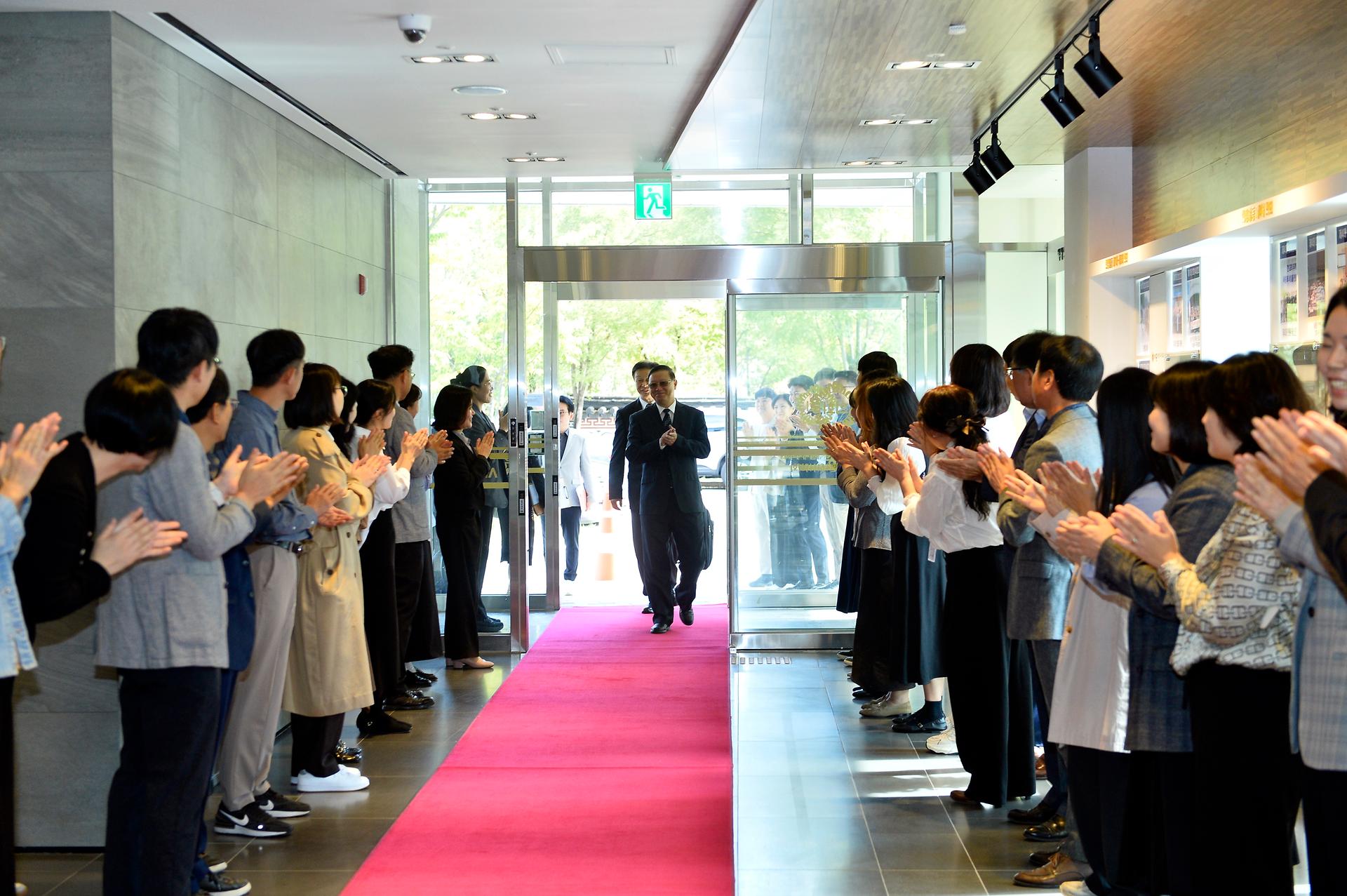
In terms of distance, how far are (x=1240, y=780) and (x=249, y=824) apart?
3325mm

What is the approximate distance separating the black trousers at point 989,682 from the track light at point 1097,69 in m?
1.88

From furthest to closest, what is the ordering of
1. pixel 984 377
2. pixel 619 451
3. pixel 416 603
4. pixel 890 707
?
1. pixel 619 451
2. pixel 416 603
3. pixel 890 707
4. pixel 984 377

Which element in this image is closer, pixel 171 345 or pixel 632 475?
pixel 171 345

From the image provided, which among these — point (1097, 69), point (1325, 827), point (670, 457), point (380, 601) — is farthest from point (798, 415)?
point (1325, 827)

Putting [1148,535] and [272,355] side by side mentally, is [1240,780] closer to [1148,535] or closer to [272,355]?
[1148,535]

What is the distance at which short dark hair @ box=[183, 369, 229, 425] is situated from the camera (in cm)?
378

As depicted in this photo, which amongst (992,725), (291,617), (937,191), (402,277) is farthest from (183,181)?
(937,191)

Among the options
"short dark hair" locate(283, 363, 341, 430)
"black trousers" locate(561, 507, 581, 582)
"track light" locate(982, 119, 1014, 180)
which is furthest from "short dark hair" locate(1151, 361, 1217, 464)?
"black trousers" locate(561, 507, 581, 582)

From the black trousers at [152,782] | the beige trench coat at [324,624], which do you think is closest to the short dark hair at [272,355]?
the beige trench coat at [324,624]

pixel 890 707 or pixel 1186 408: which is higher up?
pixel 1186 408

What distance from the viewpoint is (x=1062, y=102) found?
521 cm

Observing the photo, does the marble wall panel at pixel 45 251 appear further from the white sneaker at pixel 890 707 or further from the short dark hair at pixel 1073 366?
the white sneaker at pixel 890 707

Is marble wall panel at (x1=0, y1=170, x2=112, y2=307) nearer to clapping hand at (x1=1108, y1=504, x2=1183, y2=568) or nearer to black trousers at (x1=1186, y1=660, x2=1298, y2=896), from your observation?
clapping hand at (x1=1108, y1=504, x2=1183, y2=568)

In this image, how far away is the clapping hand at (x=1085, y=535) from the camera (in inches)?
116
